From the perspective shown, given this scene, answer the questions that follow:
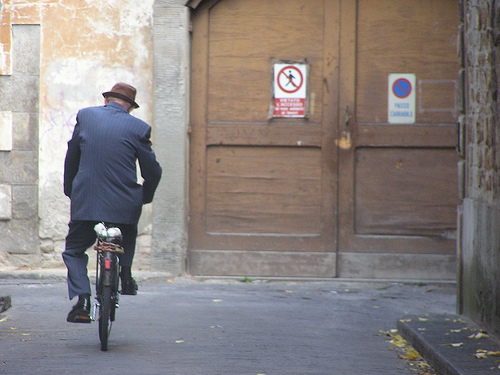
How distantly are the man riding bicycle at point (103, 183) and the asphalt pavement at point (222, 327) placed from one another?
423mm

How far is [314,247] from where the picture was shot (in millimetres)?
7871

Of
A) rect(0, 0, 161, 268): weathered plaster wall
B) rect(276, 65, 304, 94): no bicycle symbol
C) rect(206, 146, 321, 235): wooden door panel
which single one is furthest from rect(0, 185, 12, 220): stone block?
rect(276, 65, 304, 94): no bicycle symbol

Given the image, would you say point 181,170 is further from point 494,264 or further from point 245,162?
point 494,264

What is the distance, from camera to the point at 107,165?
192 inches

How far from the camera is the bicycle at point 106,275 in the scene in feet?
15.1

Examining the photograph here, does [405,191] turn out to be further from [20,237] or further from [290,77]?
[20,237]

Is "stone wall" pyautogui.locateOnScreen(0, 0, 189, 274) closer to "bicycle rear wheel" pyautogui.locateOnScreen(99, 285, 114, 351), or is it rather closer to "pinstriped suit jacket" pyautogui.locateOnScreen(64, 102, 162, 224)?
"pinstriped suit jacket" pyautogui.locateOnScreen(64, 102, 162, 224)

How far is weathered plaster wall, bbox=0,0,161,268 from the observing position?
7738 millimetres

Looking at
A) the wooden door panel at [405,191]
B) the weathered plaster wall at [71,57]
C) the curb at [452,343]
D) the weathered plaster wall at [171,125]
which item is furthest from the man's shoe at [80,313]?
the wooden door panel at [405,191]

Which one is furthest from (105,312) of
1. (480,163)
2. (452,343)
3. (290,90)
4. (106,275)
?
(290,90)

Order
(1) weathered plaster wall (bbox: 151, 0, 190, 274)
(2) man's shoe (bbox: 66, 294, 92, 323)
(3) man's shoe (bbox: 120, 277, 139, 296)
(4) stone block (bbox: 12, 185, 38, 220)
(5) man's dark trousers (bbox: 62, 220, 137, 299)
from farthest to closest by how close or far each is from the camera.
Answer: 1. (4) stone block (bbox: 12, 185, 38, 220)
2. (1) weathered plaster wall (bbox: 151, 0, 190, 274)
3. (3) man's shoe (bbox: 120, 277, 139, 296)
4. (5) man's dark trousers (bbox: 62, 220, 137, 299)
5. (2) man's shoe (bbox: 66, 294, 92, 323)

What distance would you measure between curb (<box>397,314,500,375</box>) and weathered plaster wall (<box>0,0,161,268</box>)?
3.45 metres

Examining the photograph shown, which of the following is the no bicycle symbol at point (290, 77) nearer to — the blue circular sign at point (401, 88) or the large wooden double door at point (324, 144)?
the large wooden double door at point (324, 144)

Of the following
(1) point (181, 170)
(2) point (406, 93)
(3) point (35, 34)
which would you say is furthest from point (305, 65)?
(3) point (35, 34)
